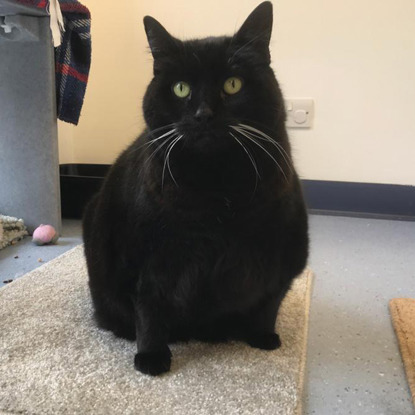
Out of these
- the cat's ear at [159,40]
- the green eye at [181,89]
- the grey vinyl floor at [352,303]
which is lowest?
the grey vinyl floor at [352,303]

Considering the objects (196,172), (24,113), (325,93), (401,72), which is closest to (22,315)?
(196,172)

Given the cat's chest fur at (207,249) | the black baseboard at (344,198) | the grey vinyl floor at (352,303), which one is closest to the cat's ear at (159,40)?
the cat's chest fur at (207,249)

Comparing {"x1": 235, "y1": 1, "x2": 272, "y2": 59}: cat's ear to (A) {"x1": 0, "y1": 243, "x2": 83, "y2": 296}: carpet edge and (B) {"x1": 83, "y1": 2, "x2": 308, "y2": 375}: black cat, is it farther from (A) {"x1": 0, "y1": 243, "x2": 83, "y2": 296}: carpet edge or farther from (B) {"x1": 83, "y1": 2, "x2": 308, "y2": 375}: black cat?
(A) {"x1": 0, "y1": 243, "x2": 83, "y2": 296}: carpet edge

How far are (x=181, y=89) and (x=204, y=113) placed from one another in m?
0.08

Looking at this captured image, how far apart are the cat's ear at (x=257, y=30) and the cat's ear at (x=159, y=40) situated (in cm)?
11

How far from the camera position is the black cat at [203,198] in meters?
0.73

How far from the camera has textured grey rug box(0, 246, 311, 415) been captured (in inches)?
27.8

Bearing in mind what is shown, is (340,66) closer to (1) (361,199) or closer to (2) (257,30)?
(1) (361,199)

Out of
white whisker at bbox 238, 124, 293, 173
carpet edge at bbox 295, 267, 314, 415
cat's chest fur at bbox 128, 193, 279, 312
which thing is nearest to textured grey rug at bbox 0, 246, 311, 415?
carpet edge at bbox 295, 267, 314, 415

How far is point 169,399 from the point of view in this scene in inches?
28.5

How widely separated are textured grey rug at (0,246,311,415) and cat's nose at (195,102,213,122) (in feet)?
1.41

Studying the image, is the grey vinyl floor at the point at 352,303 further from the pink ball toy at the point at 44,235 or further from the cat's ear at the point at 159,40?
the cat's ear at the point at 159,40

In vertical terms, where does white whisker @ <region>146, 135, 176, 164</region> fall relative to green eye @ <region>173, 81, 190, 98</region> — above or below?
below

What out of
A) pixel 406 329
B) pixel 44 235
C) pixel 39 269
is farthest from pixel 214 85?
pixel 44 235
